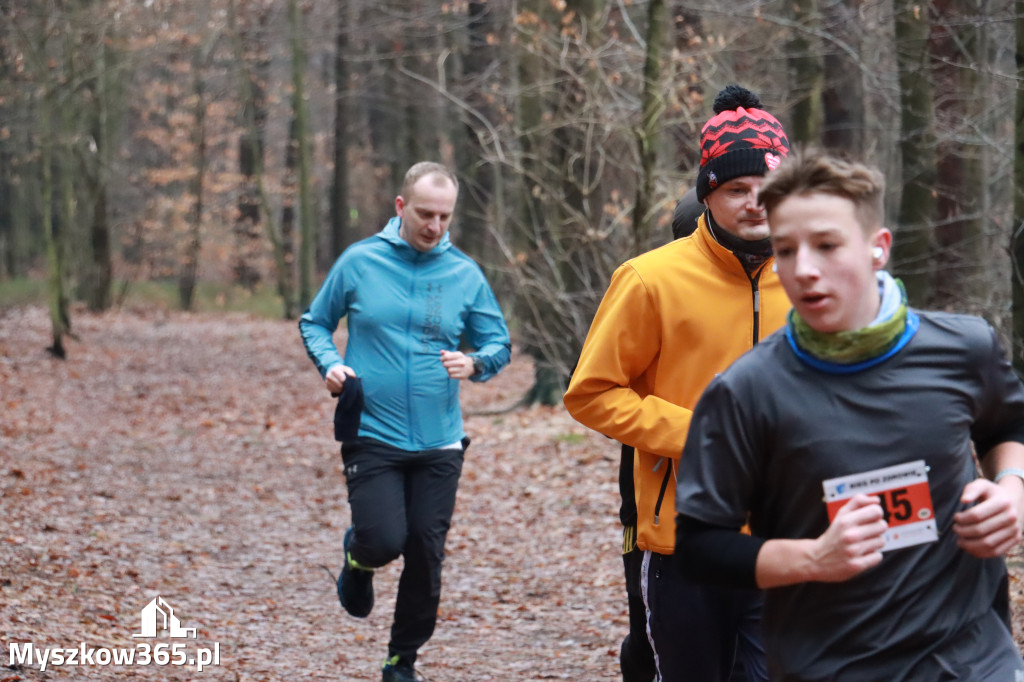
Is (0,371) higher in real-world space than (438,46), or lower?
lower

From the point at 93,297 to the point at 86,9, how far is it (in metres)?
10.8

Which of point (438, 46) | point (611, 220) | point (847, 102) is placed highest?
point (438, 46)

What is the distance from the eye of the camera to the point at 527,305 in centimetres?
1520

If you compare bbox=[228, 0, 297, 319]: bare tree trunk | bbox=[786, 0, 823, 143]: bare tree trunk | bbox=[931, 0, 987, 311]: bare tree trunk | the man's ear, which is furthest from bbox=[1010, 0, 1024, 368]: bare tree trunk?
bbox=[228, 0, 297, 319]: bare tree trunk

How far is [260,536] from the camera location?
10281 mm

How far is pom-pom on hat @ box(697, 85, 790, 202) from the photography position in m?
3.70

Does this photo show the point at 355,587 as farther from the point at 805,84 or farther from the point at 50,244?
the point at 50,244

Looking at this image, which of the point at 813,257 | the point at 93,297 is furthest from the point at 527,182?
the point at 93,297

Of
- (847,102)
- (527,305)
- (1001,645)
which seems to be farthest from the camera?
(847,102)

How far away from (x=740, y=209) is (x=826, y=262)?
1345mm

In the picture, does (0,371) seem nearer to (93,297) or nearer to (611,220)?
(611,220)

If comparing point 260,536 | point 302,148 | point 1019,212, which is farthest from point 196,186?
point 1019,212

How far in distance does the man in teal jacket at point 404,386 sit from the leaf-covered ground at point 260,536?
35.8 inches

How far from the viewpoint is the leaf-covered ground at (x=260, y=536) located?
23.1 ft
